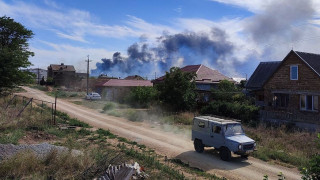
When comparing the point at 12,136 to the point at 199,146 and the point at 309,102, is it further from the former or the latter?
the point at 309,102

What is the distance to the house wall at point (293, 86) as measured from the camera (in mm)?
22562

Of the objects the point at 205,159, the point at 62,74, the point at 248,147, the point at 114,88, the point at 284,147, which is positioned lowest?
the point at 205,159

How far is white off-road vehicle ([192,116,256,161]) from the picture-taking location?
12495 millimetres

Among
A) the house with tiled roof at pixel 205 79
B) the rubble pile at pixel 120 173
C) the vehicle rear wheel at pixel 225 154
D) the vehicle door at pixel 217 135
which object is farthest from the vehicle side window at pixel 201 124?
the house with tiled roof at pixel 205 79

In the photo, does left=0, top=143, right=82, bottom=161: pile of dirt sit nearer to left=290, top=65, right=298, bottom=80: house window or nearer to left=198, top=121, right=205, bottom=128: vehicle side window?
left=198, top=121, right=205, bottom=128: vehicle side window

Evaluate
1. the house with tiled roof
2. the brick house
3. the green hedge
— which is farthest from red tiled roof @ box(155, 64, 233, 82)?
the brick house

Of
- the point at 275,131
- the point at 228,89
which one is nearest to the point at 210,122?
the point at 275,131

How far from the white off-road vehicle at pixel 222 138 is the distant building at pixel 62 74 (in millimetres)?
73738

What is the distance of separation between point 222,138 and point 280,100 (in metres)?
15.8

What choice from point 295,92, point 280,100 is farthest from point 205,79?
point 295,92

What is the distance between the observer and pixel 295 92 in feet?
79.1

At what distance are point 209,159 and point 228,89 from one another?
22.5m

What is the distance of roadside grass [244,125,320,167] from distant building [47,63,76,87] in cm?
7278

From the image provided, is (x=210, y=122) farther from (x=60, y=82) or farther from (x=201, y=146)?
(x=60, y=82)
